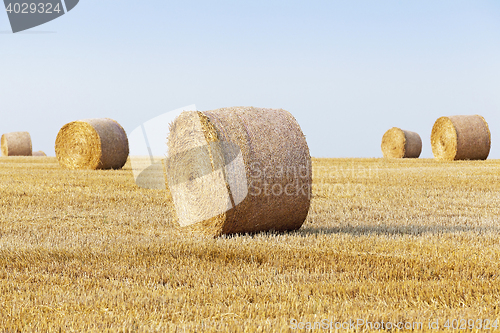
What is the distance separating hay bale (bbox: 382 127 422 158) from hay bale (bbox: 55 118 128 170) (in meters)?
16.3

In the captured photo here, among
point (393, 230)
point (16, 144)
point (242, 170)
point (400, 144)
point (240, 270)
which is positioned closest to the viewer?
point (240, 270)

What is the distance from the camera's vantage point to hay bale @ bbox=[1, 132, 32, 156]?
3141 centimetres

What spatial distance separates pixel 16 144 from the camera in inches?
1249

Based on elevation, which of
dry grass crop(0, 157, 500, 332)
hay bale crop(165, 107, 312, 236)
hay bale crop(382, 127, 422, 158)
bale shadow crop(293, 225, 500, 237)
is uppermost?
hay bale crop(165, 107, 312, 236)

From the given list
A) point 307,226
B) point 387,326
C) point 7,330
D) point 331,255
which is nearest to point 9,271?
point 7,330

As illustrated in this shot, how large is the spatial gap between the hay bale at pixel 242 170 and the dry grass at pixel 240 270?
31 centimetres

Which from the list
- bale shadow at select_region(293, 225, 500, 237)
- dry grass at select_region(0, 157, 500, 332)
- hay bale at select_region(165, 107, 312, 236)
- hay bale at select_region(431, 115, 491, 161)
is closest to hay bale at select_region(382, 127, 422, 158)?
hay bale at select_region(431, 115, 491, 161)

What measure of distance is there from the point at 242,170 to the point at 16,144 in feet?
96.9

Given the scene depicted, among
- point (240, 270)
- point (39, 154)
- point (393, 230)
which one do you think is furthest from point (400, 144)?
point (39, 154)

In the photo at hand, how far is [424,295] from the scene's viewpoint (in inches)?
150

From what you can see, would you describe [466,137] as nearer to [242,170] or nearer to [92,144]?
[92,144]

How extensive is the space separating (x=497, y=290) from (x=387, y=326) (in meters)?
1.41

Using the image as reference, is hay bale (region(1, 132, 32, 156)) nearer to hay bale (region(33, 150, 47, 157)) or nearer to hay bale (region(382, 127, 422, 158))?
hay bale (region(33, 150, 47, 157))

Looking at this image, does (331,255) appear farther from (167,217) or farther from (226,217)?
(167,217)
